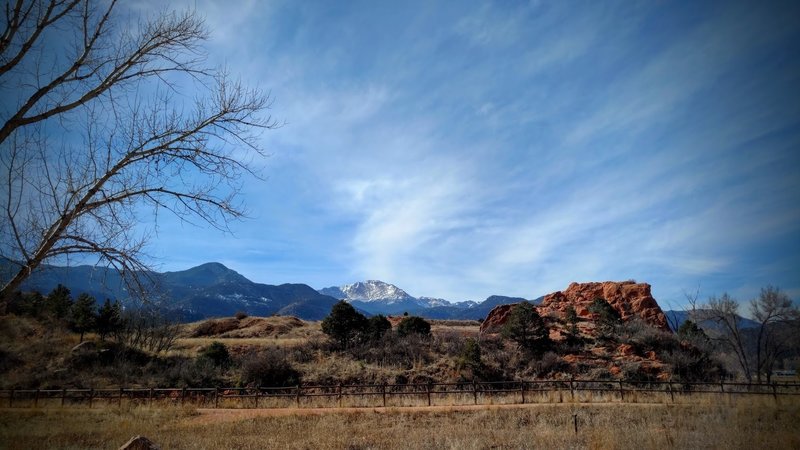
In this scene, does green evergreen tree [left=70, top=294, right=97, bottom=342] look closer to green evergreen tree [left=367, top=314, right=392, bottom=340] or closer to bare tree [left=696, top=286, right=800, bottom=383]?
green evergreen tree [left=367, top=314, right=392, bottom=340]

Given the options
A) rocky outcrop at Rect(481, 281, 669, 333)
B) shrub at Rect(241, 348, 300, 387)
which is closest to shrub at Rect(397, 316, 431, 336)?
rocky outcrop at Rect(481, 281, 669, 333)

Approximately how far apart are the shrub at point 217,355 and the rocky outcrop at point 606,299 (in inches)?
970

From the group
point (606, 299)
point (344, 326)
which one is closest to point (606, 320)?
point (606, 299)

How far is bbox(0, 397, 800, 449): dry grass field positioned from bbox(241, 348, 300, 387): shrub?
9.34 meters

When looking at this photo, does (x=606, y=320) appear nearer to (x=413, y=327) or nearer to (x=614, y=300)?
(x=614, y=300)

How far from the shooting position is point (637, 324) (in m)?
39.0

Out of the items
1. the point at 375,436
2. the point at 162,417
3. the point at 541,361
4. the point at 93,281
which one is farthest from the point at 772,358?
the point at 93,281

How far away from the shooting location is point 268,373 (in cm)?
3042

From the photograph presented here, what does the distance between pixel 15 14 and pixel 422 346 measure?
3492cm

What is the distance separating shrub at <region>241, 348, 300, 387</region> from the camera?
98.5 ft

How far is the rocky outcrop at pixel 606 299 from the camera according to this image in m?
43.3

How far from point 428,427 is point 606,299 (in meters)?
38.6

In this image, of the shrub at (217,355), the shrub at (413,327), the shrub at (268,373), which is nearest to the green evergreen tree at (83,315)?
the shrub at (217,355)

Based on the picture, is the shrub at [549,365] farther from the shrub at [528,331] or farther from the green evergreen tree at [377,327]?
the green evergreen tree at [377,327]
